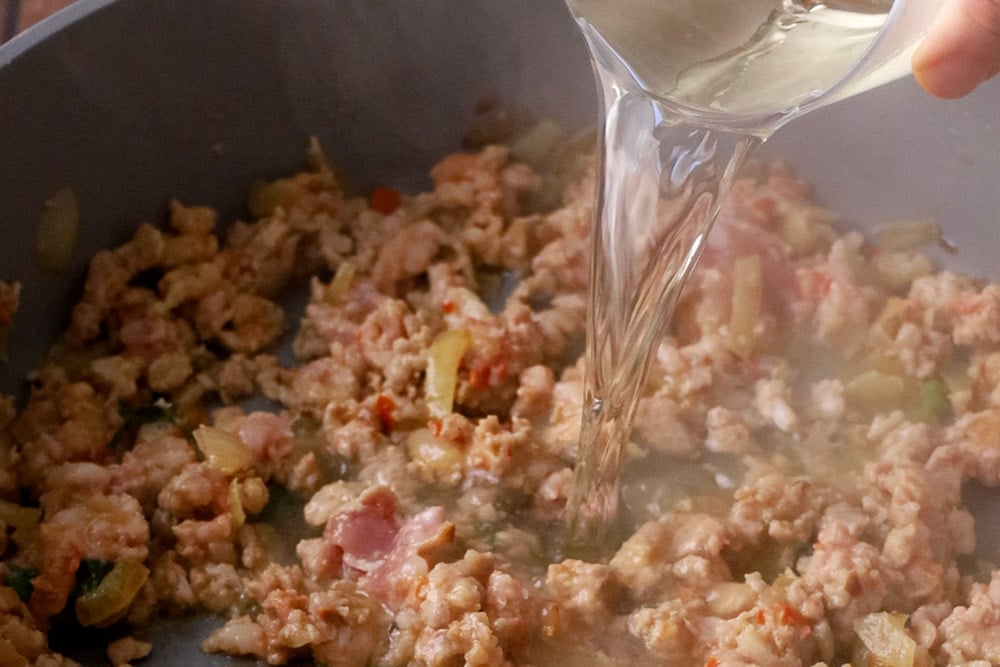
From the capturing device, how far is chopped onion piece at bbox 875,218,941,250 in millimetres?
2262

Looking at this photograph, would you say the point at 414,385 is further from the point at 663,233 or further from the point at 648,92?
the point at 648,92

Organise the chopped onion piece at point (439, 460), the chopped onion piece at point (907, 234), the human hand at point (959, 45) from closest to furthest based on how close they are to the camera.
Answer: the human hand at point (959, 45) < the chopped onion piece at point (439, 460) < the chopped onion piece at point (907, 234)

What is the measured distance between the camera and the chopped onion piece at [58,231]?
6.46 feet

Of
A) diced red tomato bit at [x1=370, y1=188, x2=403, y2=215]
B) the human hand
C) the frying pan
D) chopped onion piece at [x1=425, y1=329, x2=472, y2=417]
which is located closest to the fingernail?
the human hand

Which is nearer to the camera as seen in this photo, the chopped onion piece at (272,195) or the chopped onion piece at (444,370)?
the chopped onion piece at (444,370)

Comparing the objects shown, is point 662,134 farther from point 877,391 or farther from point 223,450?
point 223,450

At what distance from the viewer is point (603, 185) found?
171 centimetres

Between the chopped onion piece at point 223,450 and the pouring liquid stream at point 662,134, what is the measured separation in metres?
0.62

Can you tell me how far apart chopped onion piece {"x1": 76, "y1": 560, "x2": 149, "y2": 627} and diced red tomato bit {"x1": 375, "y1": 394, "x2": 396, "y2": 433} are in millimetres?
540

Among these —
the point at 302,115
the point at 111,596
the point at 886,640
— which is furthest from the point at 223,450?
the point at 886,640

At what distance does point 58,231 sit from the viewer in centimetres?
200

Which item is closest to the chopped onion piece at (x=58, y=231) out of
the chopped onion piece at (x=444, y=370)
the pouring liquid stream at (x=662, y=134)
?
the chopped onion piece at (x=444, y=370)

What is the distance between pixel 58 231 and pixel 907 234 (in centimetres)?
181

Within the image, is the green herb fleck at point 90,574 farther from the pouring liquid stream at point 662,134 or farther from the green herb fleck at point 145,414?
the pouring liquid stream at point 662,134
